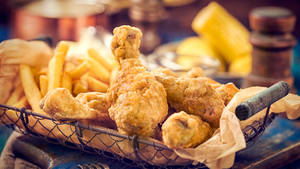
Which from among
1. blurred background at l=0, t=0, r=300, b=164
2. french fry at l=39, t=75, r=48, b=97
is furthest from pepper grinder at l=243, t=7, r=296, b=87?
french fry at l=39, t=75, r=48, b=97

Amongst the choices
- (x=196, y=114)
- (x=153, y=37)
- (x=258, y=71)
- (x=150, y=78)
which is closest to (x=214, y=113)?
(x=196, y=114)

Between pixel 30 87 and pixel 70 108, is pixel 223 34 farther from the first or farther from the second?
pixel 70 108

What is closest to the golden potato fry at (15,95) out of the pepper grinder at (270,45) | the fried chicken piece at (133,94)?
the fried chicken piece at (133,94)

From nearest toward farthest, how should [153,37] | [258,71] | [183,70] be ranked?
[183,70] < [258,71] < [153,37]

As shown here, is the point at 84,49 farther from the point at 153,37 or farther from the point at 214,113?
the point at 153,37

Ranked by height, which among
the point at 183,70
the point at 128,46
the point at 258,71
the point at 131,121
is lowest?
the point at 258,71

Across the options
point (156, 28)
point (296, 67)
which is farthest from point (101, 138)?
point (296, 67)

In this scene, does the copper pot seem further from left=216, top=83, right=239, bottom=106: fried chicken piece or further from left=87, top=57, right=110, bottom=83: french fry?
left=216, top=83, right=239, bottom=106: fried chicken piece
